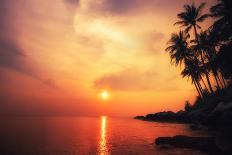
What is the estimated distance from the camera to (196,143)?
17500 millimetres

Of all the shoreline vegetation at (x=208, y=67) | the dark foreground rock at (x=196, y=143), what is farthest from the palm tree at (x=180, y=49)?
the dark foreground rock at (x=196, y=143)

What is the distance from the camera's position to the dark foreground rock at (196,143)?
15.6 m

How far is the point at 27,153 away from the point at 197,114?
39.1m

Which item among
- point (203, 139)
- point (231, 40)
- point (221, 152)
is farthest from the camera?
point (231, 40)

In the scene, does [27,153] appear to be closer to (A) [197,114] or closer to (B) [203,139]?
(B) [203,139]

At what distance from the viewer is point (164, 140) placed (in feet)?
69.3

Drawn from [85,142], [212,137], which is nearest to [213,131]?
[212,137]

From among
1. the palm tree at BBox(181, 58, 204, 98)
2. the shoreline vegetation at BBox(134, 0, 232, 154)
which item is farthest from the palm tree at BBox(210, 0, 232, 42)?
the palm tree at BBox(181, 58, 204, 98)

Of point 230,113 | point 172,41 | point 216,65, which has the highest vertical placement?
point 172,41

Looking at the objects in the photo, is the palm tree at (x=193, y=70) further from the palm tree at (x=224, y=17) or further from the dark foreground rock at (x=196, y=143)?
the dark foreground rock at (x=196, y=143)

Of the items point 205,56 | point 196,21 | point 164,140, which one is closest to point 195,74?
point 205,56

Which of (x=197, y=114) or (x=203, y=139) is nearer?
(x=203, y=139)

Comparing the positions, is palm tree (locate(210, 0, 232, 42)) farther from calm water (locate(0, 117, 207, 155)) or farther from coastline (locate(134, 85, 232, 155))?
calm water (locate(0, 117, 207, 155))

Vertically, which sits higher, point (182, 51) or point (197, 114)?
point (182, 51)
